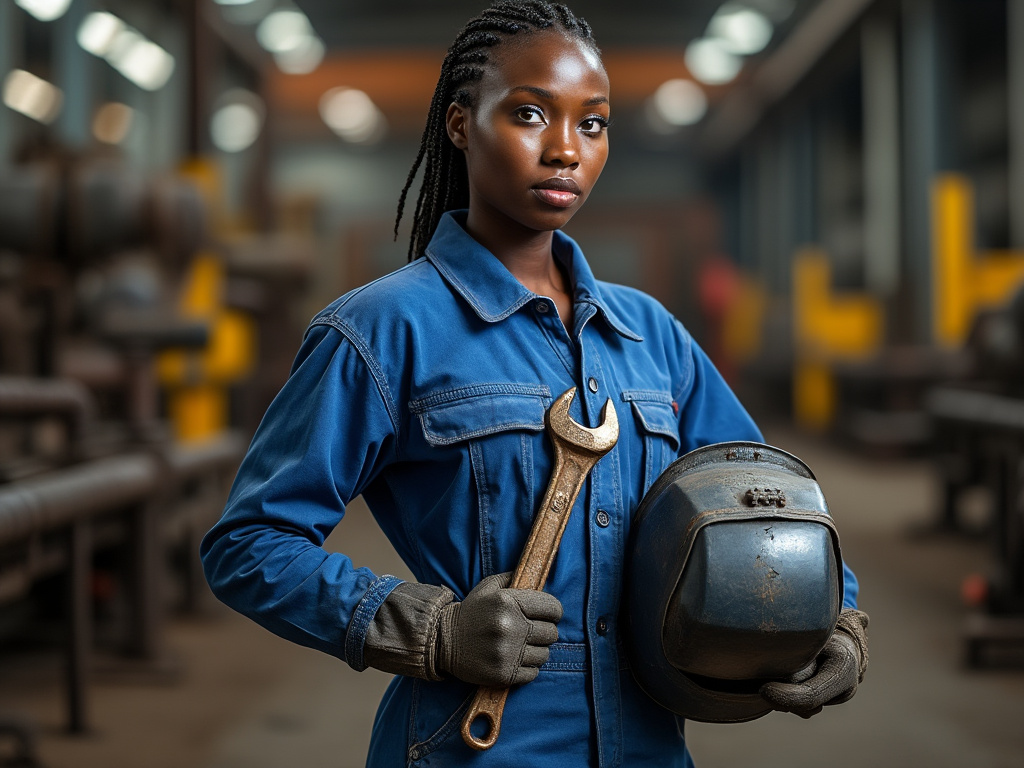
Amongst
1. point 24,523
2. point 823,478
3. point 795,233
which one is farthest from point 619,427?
point 795,233

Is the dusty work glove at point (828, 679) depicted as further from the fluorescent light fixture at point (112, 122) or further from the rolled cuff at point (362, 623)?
the fluorescent light fixture at point (112, 122)

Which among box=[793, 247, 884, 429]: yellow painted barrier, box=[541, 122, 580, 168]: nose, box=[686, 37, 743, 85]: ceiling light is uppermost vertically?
box=[686, 37, 743, 85]: ceiling light

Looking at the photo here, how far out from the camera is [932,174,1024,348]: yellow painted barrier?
8.92 metres

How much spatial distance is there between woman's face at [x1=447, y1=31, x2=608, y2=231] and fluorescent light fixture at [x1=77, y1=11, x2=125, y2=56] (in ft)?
23.7

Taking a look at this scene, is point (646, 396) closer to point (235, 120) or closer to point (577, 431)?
point (577, 431)

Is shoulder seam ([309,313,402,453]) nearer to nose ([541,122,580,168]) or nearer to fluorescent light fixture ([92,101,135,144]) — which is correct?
Answer: nose ([541,122,580,168])

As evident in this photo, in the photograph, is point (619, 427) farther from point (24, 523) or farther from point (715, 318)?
point (715, 318)

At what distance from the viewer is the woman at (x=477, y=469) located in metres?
0.98

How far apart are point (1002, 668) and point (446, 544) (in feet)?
10.4

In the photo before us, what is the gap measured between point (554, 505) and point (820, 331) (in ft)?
41.1

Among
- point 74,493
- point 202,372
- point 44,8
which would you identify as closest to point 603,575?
point 74,493

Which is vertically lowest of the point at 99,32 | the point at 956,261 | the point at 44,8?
the point at 956,261

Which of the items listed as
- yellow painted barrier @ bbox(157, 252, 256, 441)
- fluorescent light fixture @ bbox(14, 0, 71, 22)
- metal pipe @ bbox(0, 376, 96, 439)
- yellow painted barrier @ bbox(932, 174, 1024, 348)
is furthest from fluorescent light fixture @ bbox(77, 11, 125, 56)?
yellow painted barrier @ bbox(932, 174, 1024, 348)

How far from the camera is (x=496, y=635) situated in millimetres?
948
